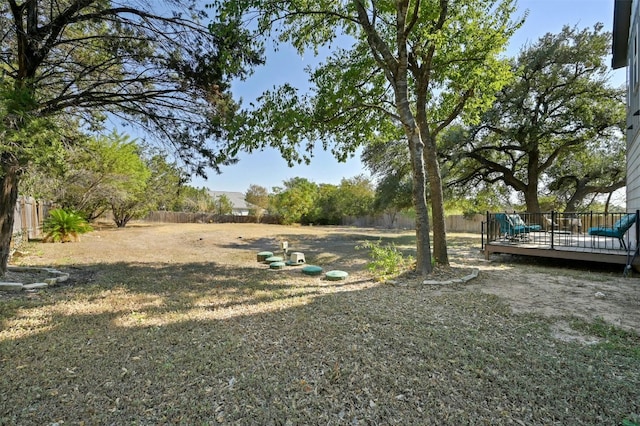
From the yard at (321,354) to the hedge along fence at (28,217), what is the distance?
6012 mm

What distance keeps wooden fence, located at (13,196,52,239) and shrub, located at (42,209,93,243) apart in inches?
20.1

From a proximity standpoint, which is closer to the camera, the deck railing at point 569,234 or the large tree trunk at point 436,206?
the large tree trunk at point 436,206

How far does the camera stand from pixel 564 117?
33.6 ft

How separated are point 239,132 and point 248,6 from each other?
6.72 ft

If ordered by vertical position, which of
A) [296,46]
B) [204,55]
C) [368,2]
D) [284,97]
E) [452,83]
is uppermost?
[368,2]

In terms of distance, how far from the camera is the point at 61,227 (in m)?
10.1

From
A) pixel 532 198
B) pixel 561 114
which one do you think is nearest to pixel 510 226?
pixel 532 198

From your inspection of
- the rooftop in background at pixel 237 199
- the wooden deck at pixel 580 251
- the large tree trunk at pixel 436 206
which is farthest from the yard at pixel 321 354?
the rooftop in background at pixel 237 199

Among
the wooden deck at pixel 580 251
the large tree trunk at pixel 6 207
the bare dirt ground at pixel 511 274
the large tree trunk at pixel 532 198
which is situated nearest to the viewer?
the bare dirt ground at pixel 511 274

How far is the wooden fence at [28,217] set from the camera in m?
→ 8.67

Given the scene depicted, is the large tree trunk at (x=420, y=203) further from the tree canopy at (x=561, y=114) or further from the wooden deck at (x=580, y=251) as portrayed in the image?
the tree canopy at (x=561, y=114)

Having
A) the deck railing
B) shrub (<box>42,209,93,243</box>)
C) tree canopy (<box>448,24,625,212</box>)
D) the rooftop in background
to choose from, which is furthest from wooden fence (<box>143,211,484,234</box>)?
the rooftop in background

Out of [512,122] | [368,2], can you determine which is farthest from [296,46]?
[512,122]

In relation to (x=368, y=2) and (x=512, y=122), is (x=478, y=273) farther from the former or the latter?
(x=512, y=122)
